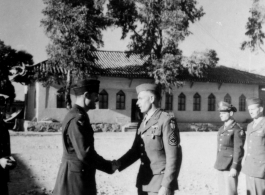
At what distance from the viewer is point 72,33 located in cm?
2114

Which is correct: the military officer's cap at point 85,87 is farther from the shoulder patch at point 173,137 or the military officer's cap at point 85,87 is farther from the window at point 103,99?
the window at point 103,99

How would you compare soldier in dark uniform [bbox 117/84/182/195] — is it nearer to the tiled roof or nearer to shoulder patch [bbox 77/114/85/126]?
shoulder patch [bbox 77/114/85/126]

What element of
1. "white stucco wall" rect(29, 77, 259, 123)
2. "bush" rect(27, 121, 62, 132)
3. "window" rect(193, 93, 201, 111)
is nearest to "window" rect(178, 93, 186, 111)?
"white stucco wall" rect(29, 77, 259, 123)

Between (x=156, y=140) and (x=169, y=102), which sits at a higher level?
(x=169, y=102)

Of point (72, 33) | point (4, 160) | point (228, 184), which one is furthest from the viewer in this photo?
point (72, 33)

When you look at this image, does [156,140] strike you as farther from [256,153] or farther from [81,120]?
[256,153]

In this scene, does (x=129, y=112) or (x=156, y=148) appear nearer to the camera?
(x=156, y=148)

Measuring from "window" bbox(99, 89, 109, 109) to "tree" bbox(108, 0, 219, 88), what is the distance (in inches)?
160

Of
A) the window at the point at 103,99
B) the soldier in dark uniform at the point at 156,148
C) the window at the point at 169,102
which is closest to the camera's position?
the soldier in dark uniform at the point at 156,148

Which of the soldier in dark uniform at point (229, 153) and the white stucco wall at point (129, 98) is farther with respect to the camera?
the white stucco wall at point (129, 98)

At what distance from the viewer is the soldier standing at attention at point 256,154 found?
14.9 ft

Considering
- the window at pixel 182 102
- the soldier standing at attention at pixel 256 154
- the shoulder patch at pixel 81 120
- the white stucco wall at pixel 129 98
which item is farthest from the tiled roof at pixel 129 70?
the shoulder patch at pixel 81 120

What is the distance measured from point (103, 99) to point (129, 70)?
3259 millimetres

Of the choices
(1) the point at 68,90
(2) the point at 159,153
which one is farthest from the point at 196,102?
(2) the point at 159,153
